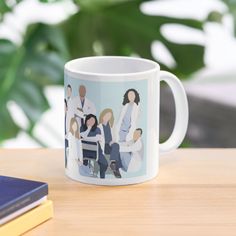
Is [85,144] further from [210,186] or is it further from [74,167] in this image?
[210,186]

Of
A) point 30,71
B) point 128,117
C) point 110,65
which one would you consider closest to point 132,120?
point 128,117

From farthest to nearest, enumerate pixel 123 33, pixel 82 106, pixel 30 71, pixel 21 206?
pixel 123 33
pixel 30 71
pixel 82 106
pixel 21 206

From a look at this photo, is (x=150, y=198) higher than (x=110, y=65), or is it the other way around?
(x=110, y=65)

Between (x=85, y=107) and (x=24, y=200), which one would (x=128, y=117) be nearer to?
(x=85, y=107)

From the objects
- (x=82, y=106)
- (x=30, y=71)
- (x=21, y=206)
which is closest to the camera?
(x=21, y=206)

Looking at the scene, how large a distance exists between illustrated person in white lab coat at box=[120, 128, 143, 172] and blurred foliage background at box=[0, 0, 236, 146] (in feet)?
2.13

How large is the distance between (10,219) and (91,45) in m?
1.03

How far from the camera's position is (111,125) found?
0.75m

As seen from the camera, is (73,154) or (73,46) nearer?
(73,154)

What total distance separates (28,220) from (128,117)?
0.16m

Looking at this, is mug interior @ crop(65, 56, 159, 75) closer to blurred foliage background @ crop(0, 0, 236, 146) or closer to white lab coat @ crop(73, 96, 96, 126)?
white lab coat @ crop(73, 96, 96, 126)

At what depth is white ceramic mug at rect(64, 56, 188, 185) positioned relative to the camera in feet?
2.46

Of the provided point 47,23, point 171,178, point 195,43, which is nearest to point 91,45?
point 47,23

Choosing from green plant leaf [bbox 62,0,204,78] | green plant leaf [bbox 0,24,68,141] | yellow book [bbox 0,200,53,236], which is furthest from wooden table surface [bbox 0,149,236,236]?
green plant leaf [bbox 62,0,204,78]
